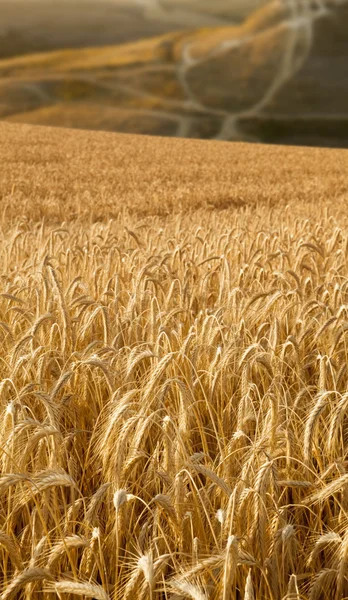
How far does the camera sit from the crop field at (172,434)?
1237 millimetres

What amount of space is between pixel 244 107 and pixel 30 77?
2195cm

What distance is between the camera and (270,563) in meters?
1.31

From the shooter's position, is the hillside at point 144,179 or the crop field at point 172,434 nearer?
the crop field at point 172,434

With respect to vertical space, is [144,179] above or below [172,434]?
above

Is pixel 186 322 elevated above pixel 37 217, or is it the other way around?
pixel 37 217

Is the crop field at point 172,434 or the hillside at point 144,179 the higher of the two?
the hillside at point 144,179

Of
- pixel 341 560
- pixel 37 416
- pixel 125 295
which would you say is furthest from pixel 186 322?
pixel 341 560

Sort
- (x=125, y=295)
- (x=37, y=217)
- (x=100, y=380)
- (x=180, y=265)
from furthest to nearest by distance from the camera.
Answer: (x=37, y=217), (x=180, y=265), (x=125, y=295), (x=100, y=380)

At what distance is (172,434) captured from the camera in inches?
62.2

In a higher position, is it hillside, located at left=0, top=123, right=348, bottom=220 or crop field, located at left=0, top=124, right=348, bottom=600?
hillside, located at left=0, top=123, right=348, bottom=220

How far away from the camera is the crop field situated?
1237mm

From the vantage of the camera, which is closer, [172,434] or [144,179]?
[172,434]

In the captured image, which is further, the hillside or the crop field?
the hillside

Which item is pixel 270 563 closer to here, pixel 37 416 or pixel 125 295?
pixel 37 416
